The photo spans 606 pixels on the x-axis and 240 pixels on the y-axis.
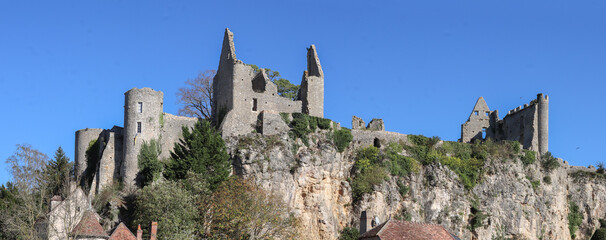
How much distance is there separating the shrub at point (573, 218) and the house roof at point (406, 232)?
2687 cm

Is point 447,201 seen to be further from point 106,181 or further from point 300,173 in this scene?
point 106,181

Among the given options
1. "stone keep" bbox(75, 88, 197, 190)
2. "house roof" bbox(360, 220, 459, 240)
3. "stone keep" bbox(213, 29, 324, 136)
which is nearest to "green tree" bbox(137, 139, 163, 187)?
"stone keep" bbox(75, 88, 197, 190)

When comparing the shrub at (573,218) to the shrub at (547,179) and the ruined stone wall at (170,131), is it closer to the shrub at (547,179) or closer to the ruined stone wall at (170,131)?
the shrub at (547,179)

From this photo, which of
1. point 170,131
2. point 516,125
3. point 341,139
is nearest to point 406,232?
point 341,139

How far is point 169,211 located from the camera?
5253 centimetres

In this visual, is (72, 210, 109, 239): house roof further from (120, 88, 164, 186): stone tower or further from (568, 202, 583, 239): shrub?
(568, 202, 583, 239): shrub

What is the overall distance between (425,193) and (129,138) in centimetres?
2281

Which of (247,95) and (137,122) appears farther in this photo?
(247,95)

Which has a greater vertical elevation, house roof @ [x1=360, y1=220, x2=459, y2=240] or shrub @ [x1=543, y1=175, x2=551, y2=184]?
shrub @ [x1=543, y1=175, x2=551, y2=184]

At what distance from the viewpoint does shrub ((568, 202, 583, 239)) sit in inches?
2921

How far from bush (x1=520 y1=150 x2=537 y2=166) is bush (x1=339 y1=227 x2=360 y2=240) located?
63.0ft

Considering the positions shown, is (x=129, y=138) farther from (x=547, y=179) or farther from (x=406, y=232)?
(x=547, y=179)

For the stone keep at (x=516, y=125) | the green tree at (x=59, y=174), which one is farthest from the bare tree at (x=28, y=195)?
the stone keep at (x=516, y=125)

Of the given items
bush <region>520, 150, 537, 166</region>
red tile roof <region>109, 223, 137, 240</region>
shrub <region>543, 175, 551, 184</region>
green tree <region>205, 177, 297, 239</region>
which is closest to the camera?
red tile roof <region>109, 223, 137, 240</region>
